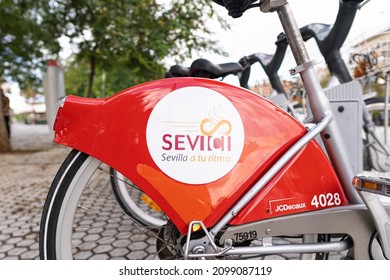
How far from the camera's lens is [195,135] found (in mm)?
1007

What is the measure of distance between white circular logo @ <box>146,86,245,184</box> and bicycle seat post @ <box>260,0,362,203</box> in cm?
35

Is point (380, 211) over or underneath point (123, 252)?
over

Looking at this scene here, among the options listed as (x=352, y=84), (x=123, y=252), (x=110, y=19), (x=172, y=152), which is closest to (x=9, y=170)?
(x=110, y=19)

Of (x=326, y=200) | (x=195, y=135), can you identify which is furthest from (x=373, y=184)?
(x=195, y=135)

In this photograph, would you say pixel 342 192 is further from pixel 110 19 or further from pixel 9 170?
pixel 9 170

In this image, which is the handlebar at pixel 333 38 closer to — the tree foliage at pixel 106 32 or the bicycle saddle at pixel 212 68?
the bicycle saddle at pixel 212 68

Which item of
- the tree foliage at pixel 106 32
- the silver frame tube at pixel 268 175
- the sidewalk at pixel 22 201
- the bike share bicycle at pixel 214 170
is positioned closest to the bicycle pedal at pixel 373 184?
the bike share bicycle at pixel 214 170

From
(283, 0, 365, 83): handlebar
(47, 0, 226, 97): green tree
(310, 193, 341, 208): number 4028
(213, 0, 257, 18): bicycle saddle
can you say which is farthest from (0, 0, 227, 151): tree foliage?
(310, 193, 341, 208): number 4028

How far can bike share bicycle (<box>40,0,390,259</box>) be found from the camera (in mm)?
1000

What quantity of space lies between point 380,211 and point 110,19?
13.1 ft

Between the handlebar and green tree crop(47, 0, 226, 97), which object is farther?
green tree crop(47, 0, 226, 97)

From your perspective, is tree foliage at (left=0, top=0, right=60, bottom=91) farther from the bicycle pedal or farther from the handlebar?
the bicycle pedal

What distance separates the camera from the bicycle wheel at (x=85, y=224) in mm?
1028

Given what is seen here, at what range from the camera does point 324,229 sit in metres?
1.07
